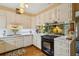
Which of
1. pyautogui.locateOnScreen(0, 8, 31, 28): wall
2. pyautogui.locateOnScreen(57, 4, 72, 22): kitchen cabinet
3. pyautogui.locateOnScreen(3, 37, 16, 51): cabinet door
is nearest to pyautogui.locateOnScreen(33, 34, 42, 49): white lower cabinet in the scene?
pyautogui.locateOnScreen(0, 8, 31, 28): wall

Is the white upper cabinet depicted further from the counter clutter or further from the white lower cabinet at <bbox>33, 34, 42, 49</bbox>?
the white lower cabinet at <bbox>33, 34, 42, 49</bbox>

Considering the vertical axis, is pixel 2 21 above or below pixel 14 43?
above

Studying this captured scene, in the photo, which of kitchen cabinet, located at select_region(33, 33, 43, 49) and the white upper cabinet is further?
kitchen cabinet, located at select_region(33, 33, 43, 49)

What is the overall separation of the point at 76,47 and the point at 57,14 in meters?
0.58

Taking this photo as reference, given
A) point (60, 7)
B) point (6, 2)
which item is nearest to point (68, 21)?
point (60, 7)

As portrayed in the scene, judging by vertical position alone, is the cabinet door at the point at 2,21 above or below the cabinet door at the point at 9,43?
above

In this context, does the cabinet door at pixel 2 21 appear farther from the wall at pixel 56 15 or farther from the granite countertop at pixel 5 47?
the wall at pixel 56 15

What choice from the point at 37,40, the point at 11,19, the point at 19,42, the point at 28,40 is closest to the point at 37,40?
the point at 37,40

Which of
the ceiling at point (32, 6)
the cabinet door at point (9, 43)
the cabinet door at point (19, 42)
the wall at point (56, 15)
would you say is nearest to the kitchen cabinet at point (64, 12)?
the wall at point (56, 15)

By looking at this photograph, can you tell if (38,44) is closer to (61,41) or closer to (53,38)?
(53,38)

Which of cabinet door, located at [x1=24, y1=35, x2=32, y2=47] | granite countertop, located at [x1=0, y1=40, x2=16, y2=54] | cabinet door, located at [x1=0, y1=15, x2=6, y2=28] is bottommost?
granite countertop, located at [x1=0, y1=40, x2=16, y2=54]

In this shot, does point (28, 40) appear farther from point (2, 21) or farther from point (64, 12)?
point (64, 12)

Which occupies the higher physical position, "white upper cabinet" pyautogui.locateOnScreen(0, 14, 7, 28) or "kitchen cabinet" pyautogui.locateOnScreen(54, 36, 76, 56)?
"white upper cabinet" pyautogui.locateOnScreen(0, 14, 7, 28)

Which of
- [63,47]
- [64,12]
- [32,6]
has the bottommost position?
[63,47]
